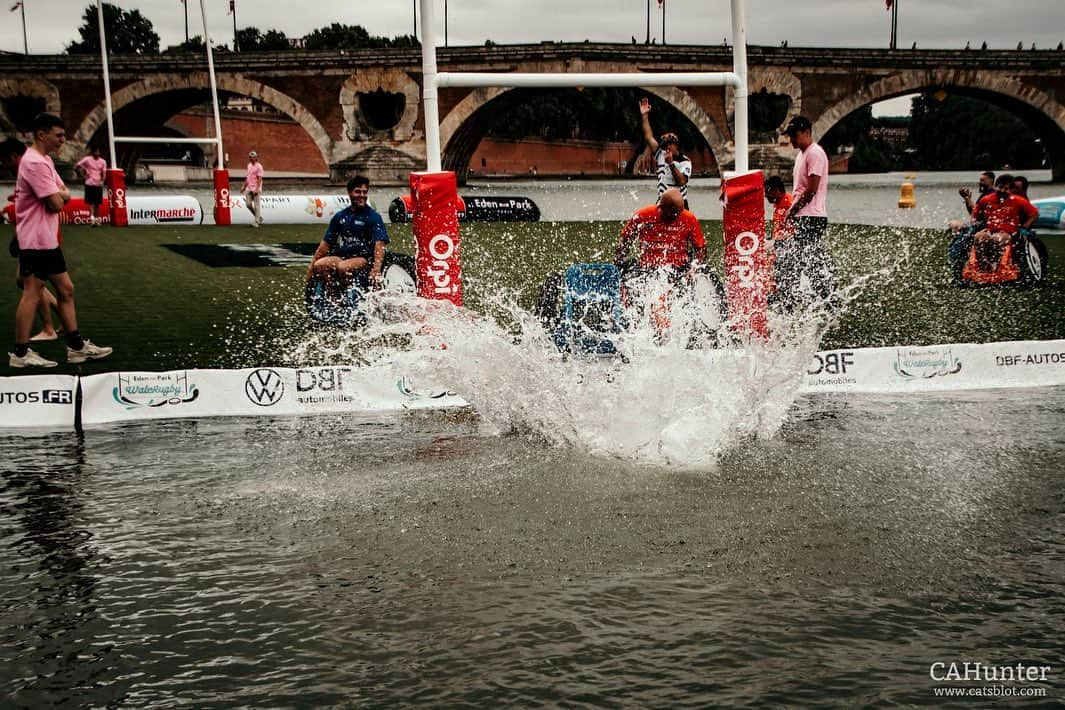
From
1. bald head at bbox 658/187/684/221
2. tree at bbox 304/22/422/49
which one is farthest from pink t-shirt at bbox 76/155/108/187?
tree at bbox 304/22/422/49

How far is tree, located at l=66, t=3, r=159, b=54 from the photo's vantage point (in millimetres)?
90438

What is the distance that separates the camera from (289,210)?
27469 millimetres

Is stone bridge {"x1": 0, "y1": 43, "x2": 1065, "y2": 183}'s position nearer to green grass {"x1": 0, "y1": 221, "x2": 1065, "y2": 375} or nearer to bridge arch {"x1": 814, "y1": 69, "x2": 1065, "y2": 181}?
bridge arch {"x1": 814, "y1": 69, "x2": 1065, "y2": 181}

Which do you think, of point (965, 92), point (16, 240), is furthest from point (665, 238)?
point (965, 92)

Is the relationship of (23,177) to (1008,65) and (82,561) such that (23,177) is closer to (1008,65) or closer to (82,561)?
(82,561)

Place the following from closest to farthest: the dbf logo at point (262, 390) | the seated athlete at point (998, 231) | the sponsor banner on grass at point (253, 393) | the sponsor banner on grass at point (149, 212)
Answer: the sponsor banner on grass at point (253, 393)
the dbf logo at point (262, 390)
the seated athlete at point (998, 231)
the sponsor banner on grass at point (149, 212)

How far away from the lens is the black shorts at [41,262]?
8930mm

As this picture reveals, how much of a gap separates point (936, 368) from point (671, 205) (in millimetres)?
2499

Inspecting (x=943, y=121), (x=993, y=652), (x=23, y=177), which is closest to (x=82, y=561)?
(x=993, y=652)

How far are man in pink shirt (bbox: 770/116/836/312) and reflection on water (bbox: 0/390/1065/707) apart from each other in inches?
161

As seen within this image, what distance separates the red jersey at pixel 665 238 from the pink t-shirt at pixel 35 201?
4603 mm

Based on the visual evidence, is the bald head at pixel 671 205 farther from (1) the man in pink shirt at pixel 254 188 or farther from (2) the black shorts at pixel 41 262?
(1) the man in pink shirt at pixel 254 188

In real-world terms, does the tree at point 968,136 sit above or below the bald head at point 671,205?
above

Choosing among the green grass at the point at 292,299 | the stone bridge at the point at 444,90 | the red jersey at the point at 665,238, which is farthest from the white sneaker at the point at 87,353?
the stone bridge at the point at 444,90
